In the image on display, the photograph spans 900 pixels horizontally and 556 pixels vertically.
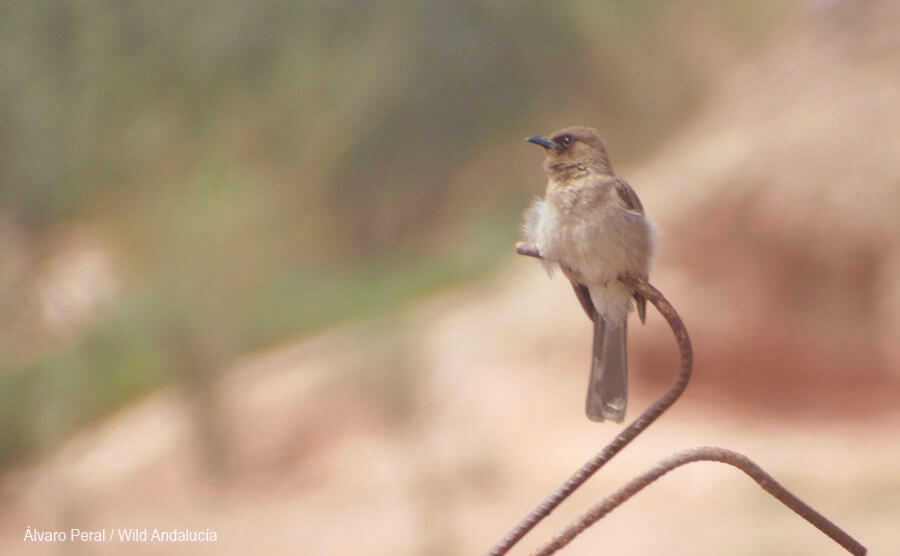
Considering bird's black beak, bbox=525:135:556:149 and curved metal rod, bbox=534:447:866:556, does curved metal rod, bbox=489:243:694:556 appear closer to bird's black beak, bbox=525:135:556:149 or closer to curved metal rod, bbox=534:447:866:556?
curved metal rod, bbox=534:447:866:556

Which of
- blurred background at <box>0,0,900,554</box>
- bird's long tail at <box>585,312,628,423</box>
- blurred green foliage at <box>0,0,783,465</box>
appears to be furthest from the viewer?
blurred background at <box>0,0,900,554</box>

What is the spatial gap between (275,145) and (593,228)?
2.94 metres

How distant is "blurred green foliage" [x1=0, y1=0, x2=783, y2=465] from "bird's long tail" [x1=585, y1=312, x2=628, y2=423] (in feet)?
6.70

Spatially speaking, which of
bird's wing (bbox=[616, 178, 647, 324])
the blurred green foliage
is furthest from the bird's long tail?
the blurred green foliage

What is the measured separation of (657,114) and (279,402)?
7.75 feet

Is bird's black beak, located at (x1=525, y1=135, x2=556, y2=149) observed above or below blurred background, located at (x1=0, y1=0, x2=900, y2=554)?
below

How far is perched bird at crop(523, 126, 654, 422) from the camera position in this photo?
1.17 metres

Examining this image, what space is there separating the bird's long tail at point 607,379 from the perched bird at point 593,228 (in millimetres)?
30

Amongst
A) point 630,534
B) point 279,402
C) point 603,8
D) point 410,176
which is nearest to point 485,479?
point 630,534

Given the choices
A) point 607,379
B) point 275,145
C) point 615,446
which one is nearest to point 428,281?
point 275,145

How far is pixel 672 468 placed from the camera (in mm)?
763

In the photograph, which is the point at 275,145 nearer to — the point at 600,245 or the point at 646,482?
the point at 600,245

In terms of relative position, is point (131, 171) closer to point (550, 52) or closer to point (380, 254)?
point (380, 254)

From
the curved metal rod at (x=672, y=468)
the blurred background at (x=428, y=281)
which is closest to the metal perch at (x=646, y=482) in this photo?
the curved metal rod at (x=672, y=468)
